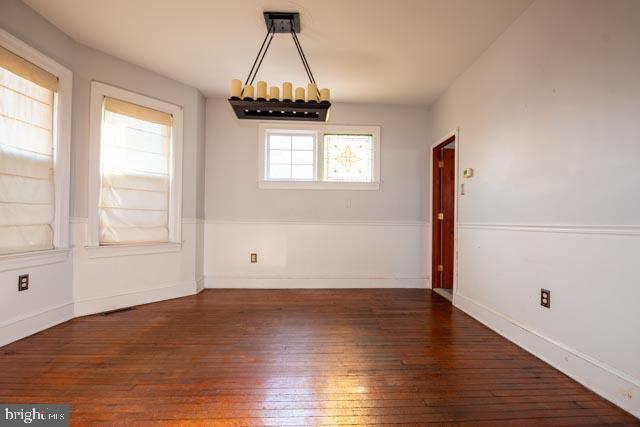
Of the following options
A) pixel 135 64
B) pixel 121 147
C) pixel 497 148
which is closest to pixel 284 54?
pixel 135 64

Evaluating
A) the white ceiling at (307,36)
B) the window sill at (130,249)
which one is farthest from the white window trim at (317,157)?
the window sill at (130,249)

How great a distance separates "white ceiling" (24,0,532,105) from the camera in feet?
7.51

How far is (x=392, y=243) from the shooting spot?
4234 mm

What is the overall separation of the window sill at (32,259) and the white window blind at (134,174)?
39 centimetres

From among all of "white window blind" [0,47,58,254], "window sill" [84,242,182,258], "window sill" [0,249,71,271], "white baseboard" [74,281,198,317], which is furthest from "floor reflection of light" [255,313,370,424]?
"white window blind" [0,47,58,254]

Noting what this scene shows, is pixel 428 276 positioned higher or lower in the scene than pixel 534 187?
lower

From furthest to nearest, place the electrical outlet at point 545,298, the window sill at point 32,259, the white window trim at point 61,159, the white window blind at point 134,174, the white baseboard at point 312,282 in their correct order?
1. the white baseboard at point 312,282
2. the white window blind at point 134,174
3. the white window trim at point 61,159
4. the window sill at point 32,259
5. the electrical outlet at point 545,298

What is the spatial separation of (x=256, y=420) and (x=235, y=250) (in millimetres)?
2840

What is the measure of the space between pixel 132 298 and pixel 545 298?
3.83 metres

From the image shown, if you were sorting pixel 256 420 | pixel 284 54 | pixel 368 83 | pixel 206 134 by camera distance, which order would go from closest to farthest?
pixel 256 420, pixel 284 54, pixel 368 83, pixel 206 134

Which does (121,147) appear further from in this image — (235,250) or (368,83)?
(368,83)

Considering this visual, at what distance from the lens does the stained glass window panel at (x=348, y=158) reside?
13.8 feet

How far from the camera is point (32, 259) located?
95.0 inches

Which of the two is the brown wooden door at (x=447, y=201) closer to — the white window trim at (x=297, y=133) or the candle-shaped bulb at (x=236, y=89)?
the white window trim at (x=297, y=133)
